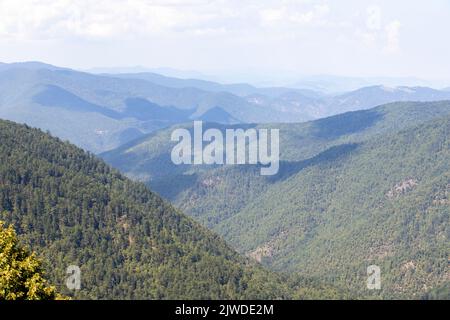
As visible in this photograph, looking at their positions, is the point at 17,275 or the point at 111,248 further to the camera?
the point at 111,248

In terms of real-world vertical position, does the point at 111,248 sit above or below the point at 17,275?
below

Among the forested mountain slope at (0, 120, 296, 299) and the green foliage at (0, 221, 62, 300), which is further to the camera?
the forested mountain slope at (0, 120, 296, 299)

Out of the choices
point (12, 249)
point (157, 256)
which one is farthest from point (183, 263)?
point (12, 249)

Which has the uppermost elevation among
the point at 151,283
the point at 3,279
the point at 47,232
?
the point at 3,279

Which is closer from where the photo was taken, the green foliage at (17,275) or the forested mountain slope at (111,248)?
the green foliage at (17,275)

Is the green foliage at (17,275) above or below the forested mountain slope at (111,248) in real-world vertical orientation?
above

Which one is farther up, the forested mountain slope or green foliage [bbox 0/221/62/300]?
green foliage [bbox 0/221/62/300]
